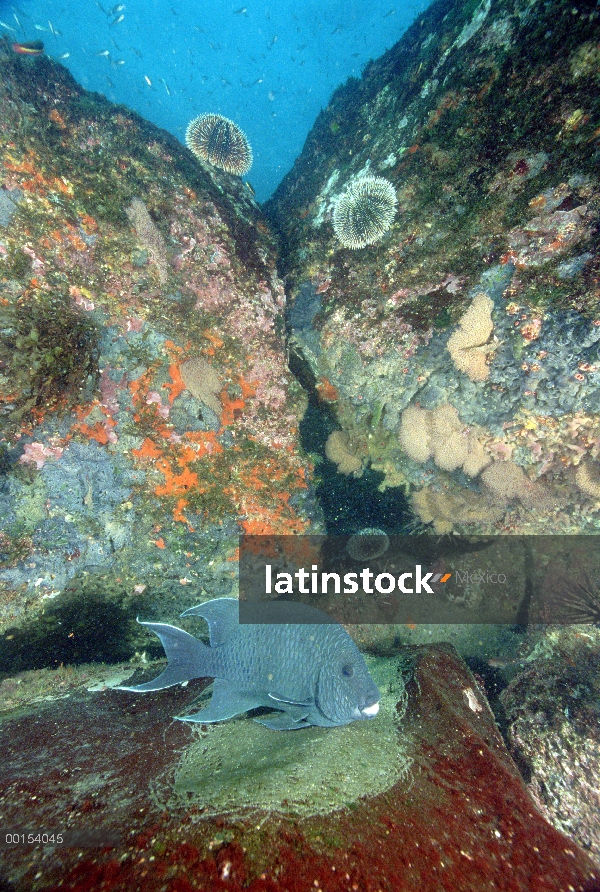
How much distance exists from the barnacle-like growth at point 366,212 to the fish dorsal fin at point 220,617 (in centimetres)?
347

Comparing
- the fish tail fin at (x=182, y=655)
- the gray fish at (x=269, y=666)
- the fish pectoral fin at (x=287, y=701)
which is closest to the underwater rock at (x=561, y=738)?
the gray fish at (x=269, y=666)

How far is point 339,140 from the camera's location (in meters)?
4.73

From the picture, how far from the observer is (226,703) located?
8.84 ft

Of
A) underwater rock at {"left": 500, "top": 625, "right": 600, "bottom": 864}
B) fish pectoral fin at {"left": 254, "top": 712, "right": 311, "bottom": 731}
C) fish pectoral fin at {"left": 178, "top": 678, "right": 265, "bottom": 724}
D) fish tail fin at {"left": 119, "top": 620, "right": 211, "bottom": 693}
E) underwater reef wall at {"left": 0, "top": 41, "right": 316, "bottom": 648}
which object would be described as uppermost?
underwater reef wall at {"left": 0, "top": 41, "right": 316, "bottom": 648}

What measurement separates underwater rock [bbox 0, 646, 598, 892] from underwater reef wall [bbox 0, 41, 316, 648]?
4.30 feet

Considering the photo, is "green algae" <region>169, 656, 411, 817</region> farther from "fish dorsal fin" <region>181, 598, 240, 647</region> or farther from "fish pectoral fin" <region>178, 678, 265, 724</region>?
"fish dorsal fin" <region>181, 598, 240, 647</region>

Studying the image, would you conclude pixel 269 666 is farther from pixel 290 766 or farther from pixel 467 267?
pixel 467 267

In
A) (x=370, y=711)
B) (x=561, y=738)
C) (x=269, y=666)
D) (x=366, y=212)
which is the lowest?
(x=561, y=738)

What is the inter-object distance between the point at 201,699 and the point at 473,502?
370cm

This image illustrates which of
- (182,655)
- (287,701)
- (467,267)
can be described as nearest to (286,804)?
(287,701)

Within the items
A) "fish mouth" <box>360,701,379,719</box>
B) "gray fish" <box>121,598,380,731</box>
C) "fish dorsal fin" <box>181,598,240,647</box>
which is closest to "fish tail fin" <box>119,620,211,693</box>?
"gray fish" <box>121,598,380,731</box>

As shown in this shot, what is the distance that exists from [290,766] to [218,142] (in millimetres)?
6138

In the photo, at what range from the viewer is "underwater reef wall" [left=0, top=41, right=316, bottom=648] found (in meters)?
3.18

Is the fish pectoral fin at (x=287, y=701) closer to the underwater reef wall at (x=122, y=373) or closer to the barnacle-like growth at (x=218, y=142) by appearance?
the underwater reef wall at (x=122, y=373)
